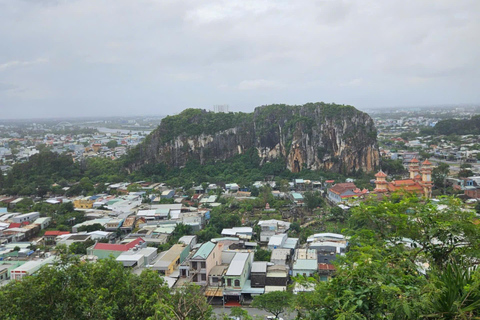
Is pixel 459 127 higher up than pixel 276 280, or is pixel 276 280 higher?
pixel 459 127

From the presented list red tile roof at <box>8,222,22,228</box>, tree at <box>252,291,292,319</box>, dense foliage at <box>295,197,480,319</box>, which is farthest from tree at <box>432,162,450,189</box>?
red tile roof at <box>8,222,22,228</box>

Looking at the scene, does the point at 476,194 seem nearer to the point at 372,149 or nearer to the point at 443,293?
the point at 372,149

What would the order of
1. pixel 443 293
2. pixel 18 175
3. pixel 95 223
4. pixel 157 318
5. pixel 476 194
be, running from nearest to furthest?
pixel 443 293
pixel 157 318
pixel 95 223
pixel 476 194
pixel 18 175

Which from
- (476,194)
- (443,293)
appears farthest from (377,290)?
(476,194)

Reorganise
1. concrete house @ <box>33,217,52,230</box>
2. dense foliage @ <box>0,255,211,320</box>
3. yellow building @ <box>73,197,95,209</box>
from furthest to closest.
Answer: yellow building @ <box>73,197,95,209</box> < concrete house @ <box>33,217,52,230</box> < dense foliage @ <box>0,255,211,320</box>

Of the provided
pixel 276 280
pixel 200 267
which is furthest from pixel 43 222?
pixel 276 280

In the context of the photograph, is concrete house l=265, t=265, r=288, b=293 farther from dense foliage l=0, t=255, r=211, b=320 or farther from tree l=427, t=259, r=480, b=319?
A: tree l=427, t=259, r=480, b=319

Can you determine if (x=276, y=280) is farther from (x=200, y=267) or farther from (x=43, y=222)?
(x=43, y=222)
